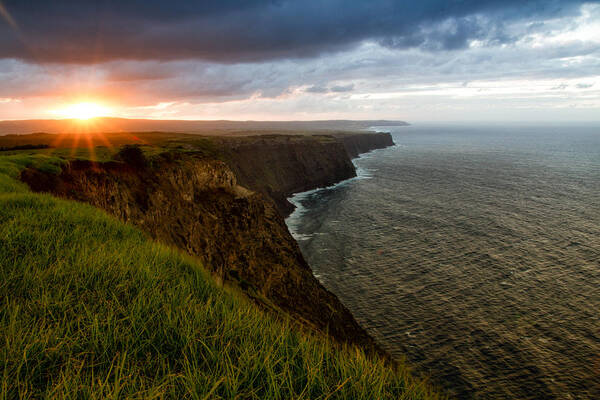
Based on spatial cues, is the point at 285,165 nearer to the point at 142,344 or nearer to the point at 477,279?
the point at 477,279

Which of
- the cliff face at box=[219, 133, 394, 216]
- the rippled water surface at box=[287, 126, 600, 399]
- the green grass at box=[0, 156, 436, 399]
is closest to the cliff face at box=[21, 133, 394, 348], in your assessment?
the rippled water surface at box=[287, 126, 600, 399]

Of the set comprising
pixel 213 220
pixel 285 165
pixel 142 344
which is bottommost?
pixel 213 220

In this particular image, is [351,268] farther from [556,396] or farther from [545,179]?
[545,179]

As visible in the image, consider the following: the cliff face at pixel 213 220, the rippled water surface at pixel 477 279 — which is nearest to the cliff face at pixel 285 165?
the rippled water surface at pixel 477 279

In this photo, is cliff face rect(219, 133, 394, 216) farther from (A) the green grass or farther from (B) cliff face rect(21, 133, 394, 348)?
(A) the green grass

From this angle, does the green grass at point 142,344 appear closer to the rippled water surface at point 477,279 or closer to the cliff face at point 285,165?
the rippled water surface at point 477,279

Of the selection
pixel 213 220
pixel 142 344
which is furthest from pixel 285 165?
pixel 142 344
